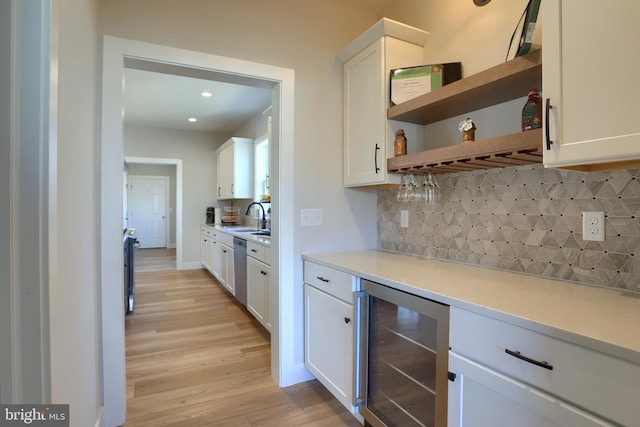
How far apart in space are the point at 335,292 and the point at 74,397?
1.21 metres

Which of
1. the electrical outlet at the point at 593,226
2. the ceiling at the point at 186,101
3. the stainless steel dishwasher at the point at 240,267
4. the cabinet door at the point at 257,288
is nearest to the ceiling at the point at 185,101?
the ceiling at the point at 186,101

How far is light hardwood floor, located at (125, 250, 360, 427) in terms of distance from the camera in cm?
193

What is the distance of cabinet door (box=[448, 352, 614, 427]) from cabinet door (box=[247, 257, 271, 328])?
1904mm

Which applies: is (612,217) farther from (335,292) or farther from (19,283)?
(19,283)

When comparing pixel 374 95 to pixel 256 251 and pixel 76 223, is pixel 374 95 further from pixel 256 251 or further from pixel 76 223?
pixel 256 251

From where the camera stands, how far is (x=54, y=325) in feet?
2.79

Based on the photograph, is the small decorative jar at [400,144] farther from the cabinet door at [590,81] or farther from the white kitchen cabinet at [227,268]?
the white kitchen cabinet at [227,268]

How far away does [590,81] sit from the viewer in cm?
107

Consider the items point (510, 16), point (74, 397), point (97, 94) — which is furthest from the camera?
point (97, 94)

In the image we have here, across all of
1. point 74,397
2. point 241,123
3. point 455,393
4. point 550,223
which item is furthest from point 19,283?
point 241,123

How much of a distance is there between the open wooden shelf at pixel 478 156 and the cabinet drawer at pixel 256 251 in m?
1.47

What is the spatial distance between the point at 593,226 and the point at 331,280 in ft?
4.08

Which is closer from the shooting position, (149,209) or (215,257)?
(215,257)

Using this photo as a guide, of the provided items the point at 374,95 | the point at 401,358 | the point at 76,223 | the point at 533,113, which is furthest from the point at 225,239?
the point at 533,113
